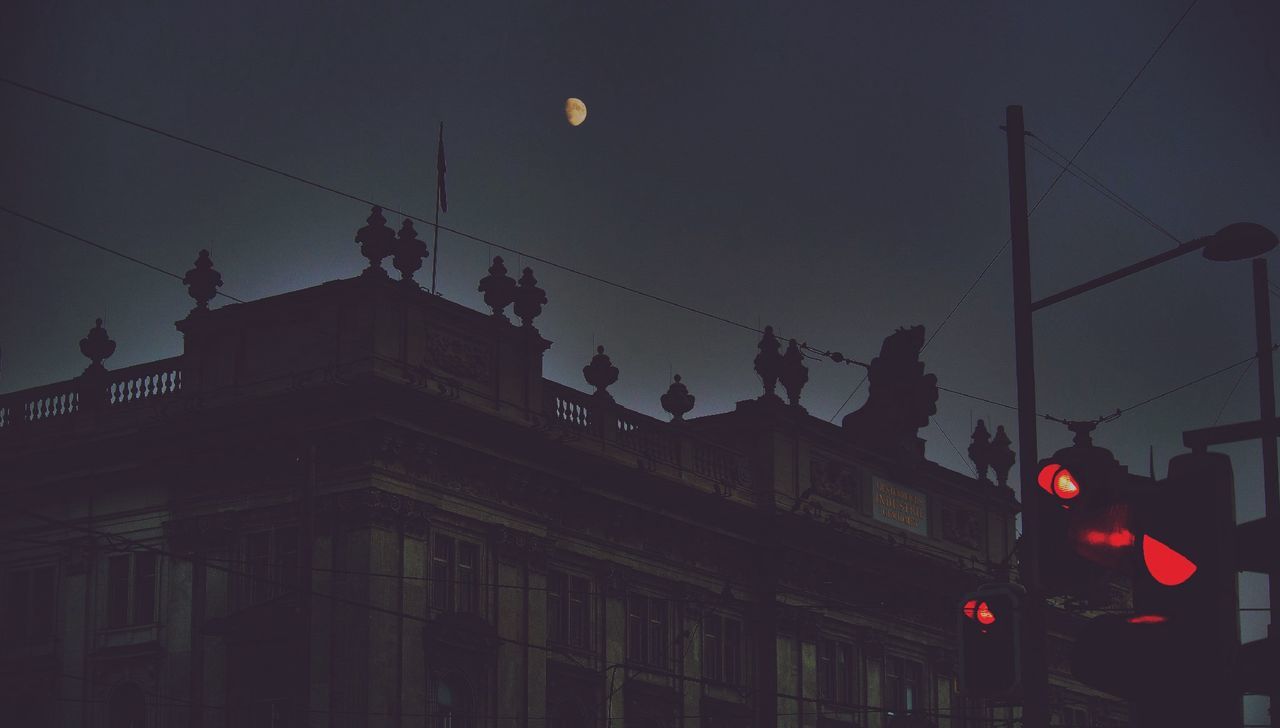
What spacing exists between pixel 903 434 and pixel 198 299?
75.5 feet

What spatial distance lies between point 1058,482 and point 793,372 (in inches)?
1786

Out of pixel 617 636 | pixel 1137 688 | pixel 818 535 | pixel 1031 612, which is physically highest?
pixel 818 535

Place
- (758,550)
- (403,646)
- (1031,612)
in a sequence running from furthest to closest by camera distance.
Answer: (758,550) → (403,646) → (1031,612)

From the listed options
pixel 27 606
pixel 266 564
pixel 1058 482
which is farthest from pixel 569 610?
pixel 1058 482

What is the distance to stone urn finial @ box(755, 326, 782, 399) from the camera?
53719 millimetres

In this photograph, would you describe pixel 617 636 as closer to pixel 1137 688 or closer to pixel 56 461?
pixel 56 461

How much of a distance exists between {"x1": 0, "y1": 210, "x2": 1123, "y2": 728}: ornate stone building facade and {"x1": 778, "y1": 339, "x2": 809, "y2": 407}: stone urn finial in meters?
3.40

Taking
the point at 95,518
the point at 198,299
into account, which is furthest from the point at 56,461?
the point at 198,299

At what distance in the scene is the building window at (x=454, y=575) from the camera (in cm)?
4138

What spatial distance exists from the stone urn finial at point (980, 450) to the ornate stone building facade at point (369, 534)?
1331 cm

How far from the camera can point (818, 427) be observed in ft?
180

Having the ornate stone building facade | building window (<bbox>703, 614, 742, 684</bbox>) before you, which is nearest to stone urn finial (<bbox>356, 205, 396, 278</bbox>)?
the ornate stone building facade

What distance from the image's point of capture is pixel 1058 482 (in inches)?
345

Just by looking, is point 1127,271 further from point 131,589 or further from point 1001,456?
point 1001,456
